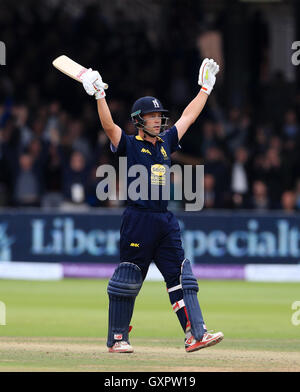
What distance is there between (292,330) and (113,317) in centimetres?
285

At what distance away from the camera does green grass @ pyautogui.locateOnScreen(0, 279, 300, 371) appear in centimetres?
838

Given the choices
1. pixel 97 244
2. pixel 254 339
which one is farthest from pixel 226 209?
pixel 254 339

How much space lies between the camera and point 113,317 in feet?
28.0

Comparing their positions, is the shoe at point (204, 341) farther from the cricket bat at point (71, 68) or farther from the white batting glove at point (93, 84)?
the cricket bat at point (71, 68)

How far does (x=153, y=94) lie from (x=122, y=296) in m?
11.6

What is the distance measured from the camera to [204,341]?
823 cm

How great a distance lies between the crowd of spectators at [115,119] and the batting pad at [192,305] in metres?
8.39

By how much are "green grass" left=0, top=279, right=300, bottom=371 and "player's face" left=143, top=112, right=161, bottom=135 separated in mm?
1858

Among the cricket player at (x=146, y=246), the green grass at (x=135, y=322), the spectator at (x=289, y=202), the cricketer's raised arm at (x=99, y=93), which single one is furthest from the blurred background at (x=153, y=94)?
the cricketer's raised arm at (x=99, y=93)

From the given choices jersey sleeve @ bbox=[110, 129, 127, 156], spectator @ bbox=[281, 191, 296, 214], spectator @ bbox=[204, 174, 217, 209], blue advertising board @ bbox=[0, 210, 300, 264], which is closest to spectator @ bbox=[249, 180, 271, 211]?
spectator @ bbox=[281, 191, 296, 214]

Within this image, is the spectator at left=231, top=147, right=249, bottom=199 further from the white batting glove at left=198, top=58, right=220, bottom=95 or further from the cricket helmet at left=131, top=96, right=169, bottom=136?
the cricket helmet at left=131, top=96, right=169, bottom=136

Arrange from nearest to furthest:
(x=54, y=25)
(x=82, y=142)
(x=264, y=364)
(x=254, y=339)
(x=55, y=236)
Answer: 1. (x=264, y=364)
2. (x=254, y=339)
3. (x=55, y=236)
4. (x=82, y=142)
5. (x=54, y=25)

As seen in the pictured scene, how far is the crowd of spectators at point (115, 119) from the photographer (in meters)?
17.0

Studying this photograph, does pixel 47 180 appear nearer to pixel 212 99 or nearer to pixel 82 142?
pixel 82 142
